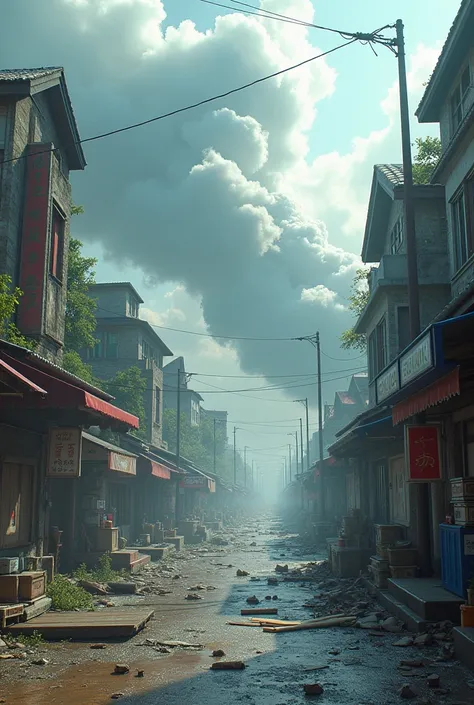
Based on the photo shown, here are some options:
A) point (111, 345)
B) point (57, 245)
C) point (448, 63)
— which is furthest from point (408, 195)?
point (111, 345)

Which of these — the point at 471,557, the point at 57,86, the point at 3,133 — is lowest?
the point at 471,557

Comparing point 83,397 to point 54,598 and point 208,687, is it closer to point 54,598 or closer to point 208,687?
point 54,598

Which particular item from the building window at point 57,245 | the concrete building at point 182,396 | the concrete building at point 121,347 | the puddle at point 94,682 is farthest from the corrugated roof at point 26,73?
the concrete building at point 182,396

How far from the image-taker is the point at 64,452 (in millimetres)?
13727

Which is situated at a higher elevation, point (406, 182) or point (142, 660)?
point (406, 182)

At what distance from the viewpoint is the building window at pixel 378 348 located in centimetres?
2236

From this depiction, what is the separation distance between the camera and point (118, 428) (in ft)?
50.9

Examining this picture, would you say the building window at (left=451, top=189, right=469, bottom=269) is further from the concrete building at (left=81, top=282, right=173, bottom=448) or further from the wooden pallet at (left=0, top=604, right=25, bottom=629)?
the concrete building at (left=81, top=282, right=173, bottom=448)

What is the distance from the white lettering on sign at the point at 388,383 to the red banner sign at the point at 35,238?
7.72 metres

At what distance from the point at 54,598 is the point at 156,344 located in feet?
130

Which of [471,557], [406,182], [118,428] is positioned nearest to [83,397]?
[118,428]

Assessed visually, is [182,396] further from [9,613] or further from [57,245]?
[9,613]

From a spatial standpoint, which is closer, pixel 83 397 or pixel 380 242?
pixel 83 397

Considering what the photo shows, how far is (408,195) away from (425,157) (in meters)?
18.7
